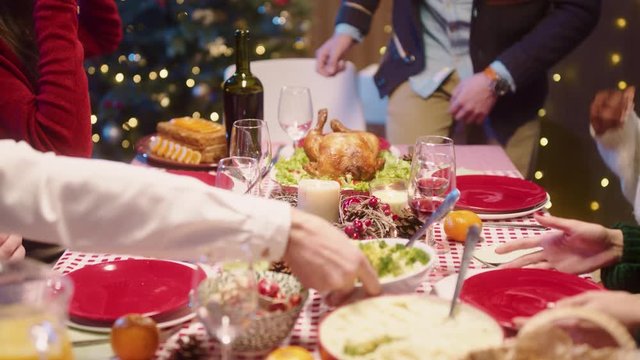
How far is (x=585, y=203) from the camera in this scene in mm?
3775

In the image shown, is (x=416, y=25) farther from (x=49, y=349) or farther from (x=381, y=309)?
(x=49, y=349)

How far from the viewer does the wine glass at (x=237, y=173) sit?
5.72 feet

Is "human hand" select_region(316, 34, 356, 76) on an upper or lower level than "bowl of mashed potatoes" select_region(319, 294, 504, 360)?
upper

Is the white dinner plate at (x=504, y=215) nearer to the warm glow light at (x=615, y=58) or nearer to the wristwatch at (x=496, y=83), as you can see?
the wristwatch at (x=496, y=83)

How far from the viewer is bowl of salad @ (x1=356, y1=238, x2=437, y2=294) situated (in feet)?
4.27

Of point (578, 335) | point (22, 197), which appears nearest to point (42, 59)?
point (22, 197)

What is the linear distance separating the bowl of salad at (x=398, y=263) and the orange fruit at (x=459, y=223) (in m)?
0.29

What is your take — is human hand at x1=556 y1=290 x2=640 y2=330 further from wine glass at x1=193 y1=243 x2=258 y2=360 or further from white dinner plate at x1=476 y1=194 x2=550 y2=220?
white dinner plate at x1=476 y1=194 x2=550 y2=220

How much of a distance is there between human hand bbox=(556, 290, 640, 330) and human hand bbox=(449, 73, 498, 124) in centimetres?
212

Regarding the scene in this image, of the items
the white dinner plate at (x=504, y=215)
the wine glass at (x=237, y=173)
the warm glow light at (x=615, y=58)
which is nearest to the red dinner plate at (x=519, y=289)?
the white dinner plate at (x=504, y=215)

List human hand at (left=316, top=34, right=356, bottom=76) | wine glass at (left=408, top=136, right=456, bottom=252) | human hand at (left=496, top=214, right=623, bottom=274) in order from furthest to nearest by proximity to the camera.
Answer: human hand at (left=316, top=34, right=356, bottom=76) < wine glass at (left=408, top=136, right=456, bottom=252) < human hand at (left=496, top=214, right=623, bottom=274)

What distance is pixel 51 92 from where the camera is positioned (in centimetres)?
212

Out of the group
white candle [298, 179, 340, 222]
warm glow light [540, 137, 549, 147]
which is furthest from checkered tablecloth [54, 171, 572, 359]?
warm glow light [540, 137, 549, 147]

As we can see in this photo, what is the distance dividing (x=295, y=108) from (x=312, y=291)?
3.44 feet
